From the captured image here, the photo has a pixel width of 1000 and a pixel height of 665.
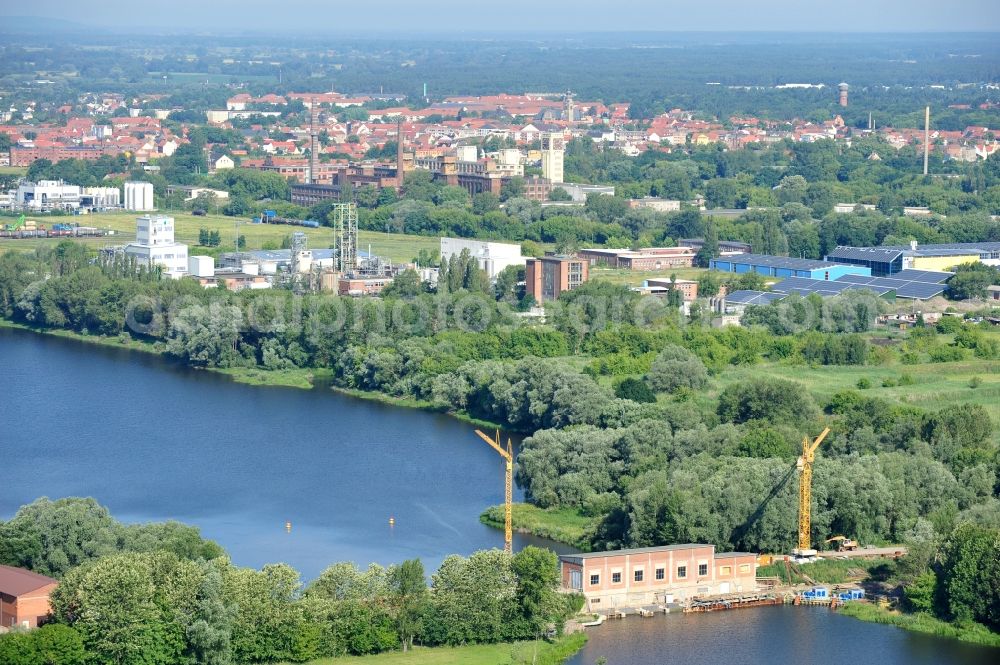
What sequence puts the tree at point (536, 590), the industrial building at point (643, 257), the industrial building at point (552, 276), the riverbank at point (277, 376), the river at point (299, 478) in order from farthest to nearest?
the industrial building at point (643, 257) < the industrial building at point (552, 276) < the riverbank at point (277, 376) < the river at point (299, 478) < the tree at point (536, 590)

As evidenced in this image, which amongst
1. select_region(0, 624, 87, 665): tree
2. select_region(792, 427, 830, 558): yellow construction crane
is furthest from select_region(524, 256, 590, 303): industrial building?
select_region(0, 624, 87, 665): tree

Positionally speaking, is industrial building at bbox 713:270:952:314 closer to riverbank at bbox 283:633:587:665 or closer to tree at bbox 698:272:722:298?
tree at bbox 698:272:722:298

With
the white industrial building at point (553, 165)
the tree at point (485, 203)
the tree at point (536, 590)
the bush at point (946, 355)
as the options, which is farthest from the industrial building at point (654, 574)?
the white industrial building at point (553, 165)

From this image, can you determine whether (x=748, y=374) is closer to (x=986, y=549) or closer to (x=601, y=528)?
(x=601, y=528)

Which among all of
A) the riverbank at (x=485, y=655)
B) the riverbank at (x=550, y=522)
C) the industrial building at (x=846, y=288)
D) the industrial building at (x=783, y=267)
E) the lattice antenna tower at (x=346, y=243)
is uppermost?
the lattice antenna tower at (x=346, y=243)

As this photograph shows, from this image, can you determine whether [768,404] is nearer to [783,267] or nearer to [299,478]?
[299,478]

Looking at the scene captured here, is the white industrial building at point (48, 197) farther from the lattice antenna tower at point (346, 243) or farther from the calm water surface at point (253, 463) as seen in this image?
the calm water surface at point (253, 463)
